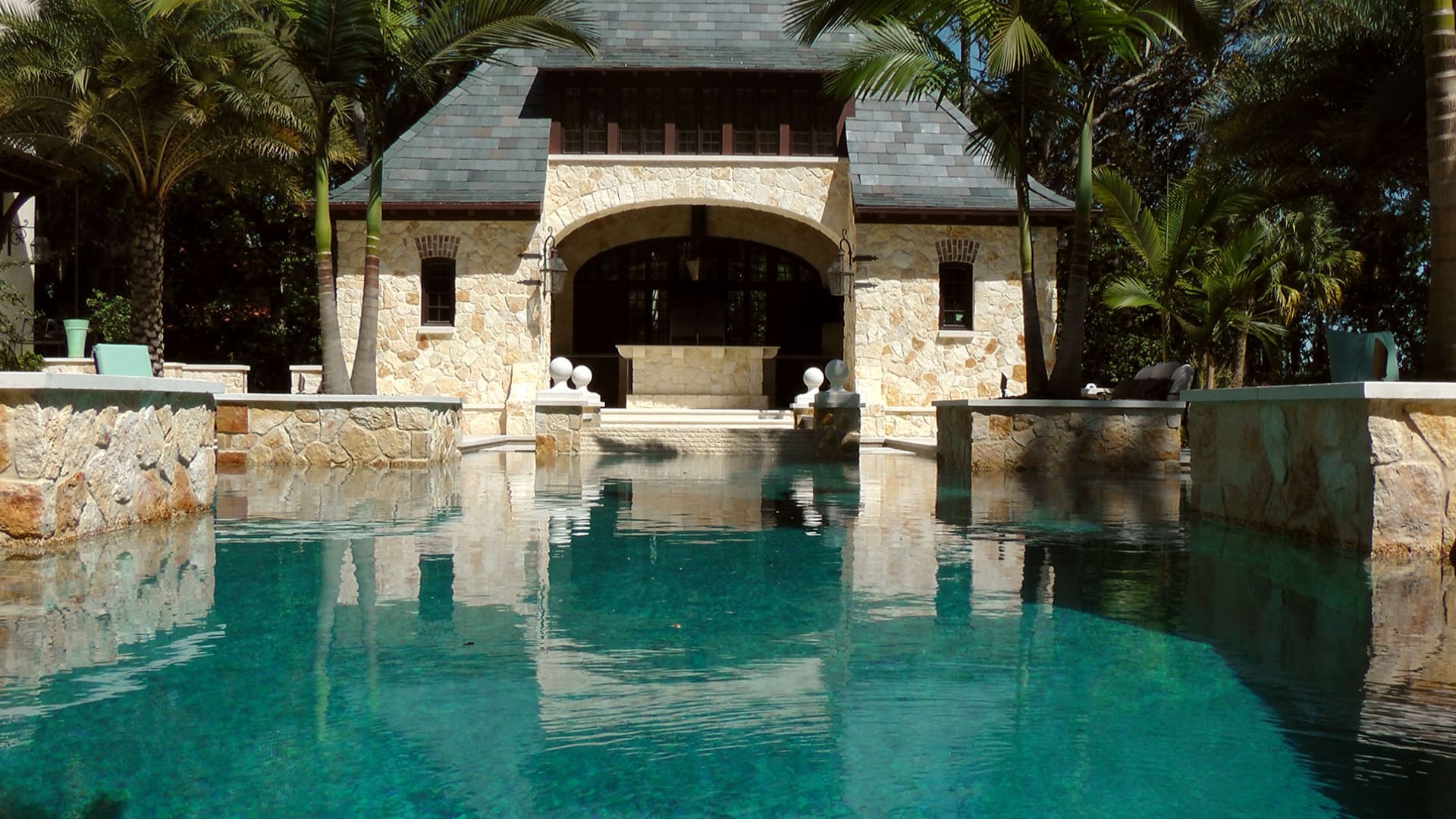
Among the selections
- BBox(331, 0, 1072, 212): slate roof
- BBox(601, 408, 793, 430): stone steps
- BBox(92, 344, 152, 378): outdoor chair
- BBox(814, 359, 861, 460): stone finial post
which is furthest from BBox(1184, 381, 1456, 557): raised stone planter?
BBox(331, 0, 1072, 212): slate roof

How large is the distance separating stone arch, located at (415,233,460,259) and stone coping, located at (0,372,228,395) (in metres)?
14.6

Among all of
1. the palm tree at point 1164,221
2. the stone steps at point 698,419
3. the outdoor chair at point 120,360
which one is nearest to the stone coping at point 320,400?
the outdoor chair at point 120,360

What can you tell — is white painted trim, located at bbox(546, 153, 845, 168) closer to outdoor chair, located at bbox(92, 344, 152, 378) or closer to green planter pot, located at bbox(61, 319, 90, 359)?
green planter pot, located at bbox(61, 319, 90, 359)

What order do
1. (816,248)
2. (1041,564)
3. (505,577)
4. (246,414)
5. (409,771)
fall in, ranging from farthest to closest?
(816,248)
(246,414)
(1041,564)
(505,577)
(409,771)

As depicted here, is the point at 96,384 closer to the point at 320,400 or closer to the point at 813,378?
the point at 320,400

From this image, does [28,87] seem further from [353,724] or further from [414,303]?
[353,724]

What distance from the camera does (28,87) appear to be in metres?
17.9

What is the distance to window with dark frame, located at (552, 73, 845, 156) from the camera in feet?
74.5

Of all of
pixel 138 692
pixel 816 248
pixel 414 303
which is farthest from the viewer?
pixel 816 248

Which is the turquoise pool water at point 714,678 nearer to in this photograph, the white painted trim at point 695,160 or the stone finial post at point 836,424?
the stone finial post at point 836,424

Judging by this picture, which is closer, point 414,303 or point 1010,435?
point 1010,435

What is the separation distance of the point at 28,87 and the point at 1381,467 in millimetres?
18794

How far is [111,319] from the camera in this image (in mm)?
23984

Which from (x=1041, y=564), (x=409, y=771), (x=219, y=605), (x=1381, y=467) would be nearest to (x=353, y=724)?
(x=409, y=771)
